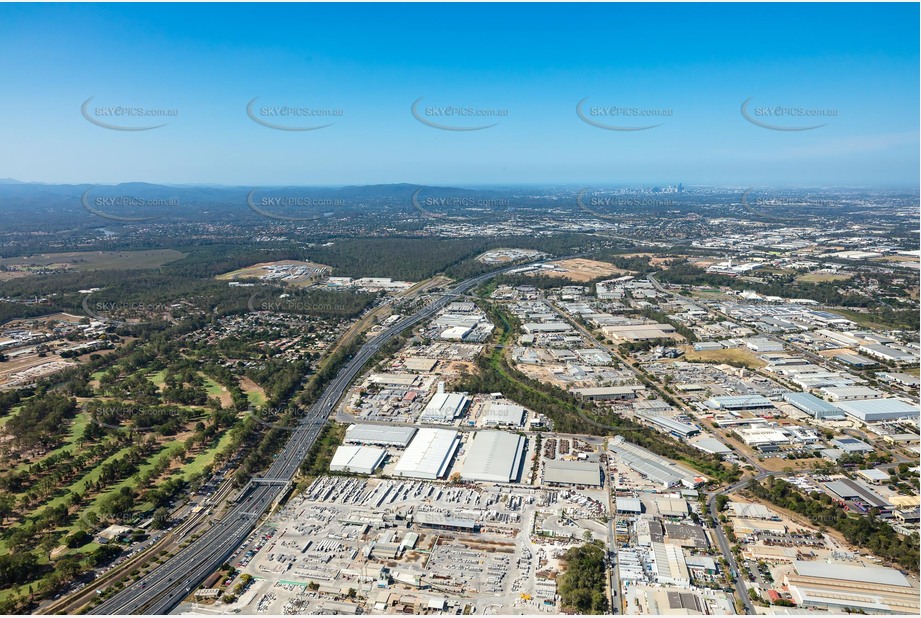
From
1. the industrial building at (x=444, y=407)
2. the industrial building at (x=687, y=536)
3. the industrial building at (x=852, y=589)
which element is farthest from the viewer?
the industrial building at (x=444, y=407)

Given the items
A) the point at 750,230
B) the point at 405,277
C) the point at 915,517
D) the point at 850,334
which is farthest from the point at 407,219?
the point at 915,517

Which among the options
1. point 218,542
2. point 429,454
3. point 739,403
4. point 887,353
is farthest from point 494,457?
point 887,353

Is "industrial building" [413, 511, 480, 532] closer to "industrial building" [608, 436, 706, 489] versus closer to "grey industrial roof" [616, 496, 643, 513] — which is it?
"grey industrial roof" [616, 496, 643, 513]
